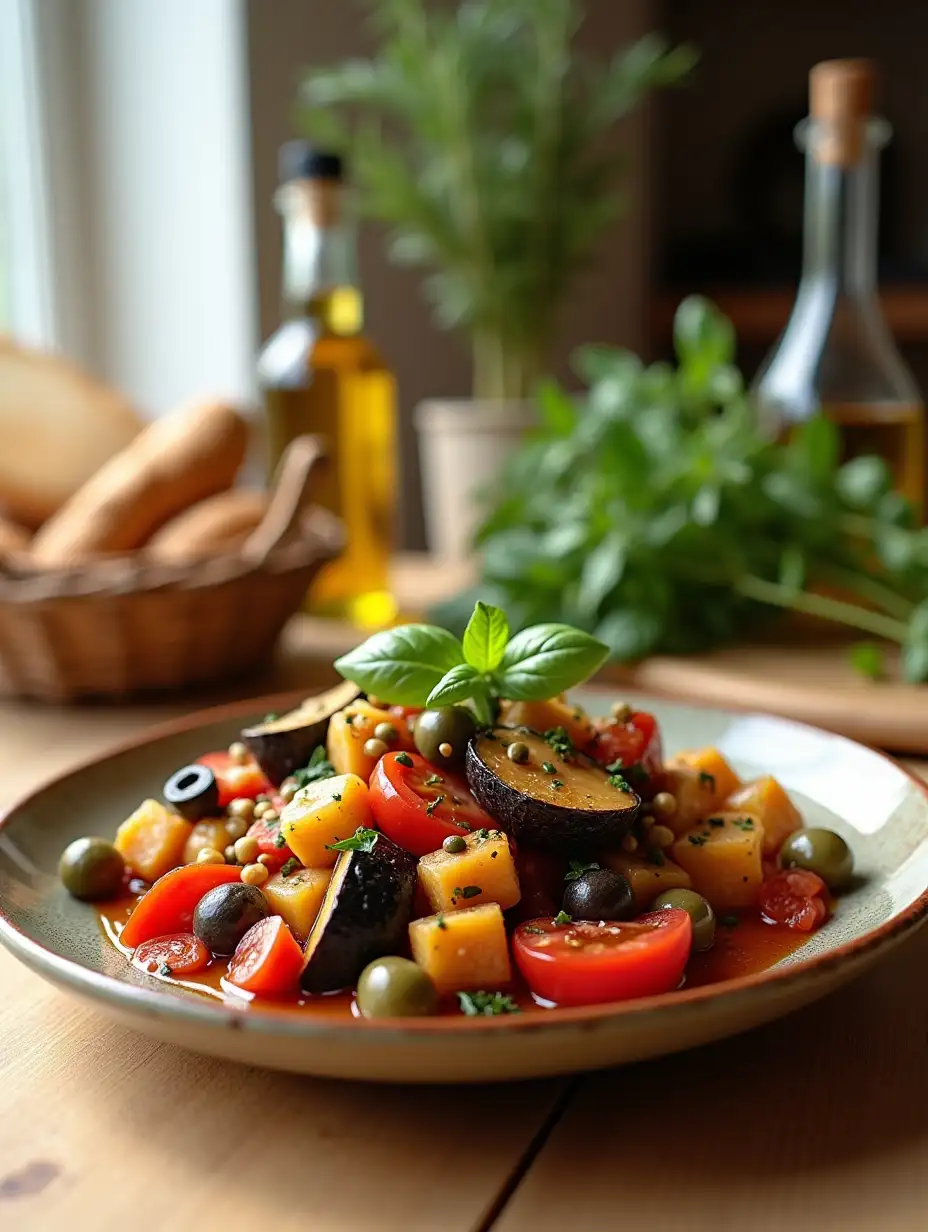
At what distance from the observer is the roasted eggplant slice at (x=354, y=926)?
0.79 metres

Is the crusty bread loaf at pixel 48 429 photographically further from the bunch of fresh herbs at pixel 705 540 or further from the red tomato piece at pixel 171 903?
the red tomato piece at pixel 171 903

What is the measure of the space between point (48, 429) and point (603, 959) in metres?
1.53

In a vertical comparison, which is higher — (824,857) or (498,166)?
(498,166)

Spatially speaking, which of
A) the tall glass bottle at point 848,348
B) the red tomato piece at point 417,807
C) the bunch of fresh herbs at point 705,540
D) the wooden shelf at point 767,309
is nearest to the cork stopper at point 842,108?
the tall glass bottle at point 848,348

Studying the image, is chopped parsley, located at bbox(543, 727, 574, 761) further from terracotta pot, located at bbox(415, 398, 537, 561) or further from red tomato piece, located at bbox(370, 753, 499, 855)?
terracotta pot, located at bbox(415, 398, 537, 561)

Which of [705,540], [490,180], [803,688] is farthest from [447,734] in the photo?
[490,180]

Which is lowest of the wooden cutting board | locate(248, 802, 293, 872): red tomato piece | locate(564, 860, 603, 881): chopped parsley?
the wooden cutting board

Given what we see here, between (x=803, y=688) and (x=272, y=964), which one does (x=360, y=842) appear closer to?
(x=272, y=964)

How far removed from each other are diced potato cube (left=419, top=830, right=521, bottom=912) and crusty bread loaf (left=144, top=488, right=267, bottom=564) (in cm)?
98

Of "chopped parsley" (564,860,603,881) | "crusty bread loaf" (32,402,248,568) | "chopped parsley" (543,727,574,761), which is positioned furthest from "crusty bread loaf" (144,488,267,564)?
"chopped parsley" (564,860,603,881)

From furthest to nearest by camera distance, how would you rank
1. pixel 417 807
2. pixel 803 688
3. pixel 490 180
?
pixel 490 180 < pixel 803 688 < pixel 417 807

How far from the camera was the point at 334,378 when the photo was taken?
6.88 ft

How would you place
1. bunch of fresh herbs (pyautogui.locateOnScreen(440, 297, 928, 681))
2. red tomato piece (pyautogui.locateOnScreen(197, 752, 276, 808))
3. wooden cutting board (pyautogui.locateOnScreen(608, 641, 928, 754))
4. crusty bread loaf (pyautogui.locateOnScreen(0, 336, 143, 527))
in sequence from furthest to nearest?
crusty bread loaf (pyautogui.locateOnScreen(0, 336, 143, 527)), bunch of fresh herbs (pyautogui.locateOnScreen(440, 297, 928, 681)), wooden cutting board (pyautogui.locateOnScreen(608, 641, 928, 754)), red tomato piece (pyautogui.locateOnScreen(197, 752, 276, 808))

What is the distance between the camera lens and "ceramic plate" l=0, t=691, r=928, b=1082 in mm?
645
